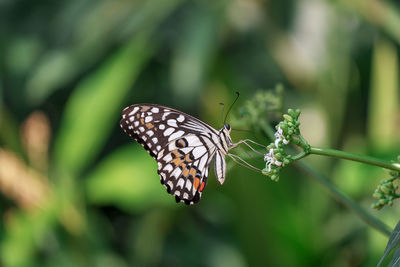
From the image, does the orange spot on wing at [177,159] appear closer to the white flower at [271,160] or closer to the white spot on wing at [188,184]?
the white spot on wing at [188,184]

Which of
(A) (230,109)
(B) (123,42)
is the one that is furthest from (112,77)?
(A) (230,109)

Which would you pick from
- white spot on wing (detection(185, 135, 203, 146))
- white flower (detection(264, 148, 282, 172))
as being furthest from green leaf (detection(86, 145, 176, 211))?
white flower (detection(264, 148, 282, 172))

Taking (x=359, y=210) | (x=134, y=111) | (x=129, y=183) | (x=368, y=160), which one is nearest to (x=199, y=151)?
(x=134, y=111)

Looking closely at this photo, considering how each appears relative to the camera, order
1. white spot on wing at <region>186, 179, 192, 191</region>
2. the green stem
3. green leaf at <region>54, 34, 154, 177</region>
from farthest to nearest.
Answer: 1. green leaf at <region>54, 34, 154, 177</region>
2. white spot on wing at <region>186, 179, 192, 191</region>
3. the green stem

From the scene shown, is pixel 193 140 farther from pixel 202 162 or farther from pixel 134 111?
pixel 134 111

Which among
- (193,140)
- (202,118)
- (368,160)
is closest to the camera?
(368,160)

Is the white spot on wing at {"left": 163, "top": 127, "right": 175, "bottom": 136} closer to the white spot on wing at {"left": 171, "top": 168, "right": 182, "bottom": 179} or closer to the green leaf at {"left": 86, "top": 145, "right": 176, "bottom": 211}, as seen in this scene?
the white spot on wing at {"left": 171, "top": 168, "right": 182, "bottom": 179}
